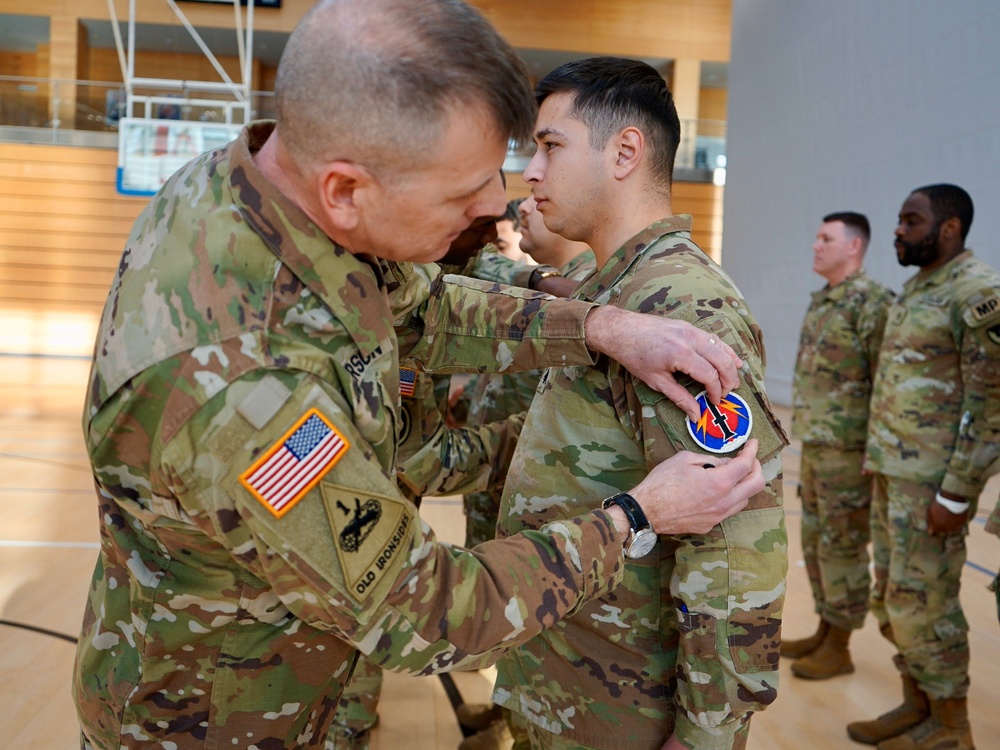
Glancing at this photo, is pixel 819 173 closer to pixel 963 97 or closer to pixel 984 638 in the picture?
pixel 963 97

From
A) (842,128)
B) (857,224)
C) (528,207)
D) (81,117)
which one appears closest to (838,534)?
(857,224)

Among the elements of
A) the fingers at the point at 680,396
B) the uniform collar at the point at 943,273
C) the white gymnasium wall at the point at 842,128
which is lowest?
the fingers at the point at 680,396

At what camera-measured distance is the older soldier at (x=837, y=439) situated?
3.45 m

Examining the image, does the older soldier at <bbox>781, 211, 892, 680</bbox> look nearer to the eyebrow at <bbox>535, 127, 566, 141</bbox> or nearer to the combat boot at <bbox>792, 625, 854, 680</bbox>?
the combat boot at <bbox>792, 625, 854, 680</bbox>

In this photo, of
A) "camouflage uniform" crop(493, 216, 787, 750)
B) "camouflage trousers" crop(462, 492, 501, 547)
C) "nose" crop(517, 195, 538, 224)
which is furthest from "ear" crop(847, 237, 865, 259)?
"camouflage uniform" crop(493, 216, 787, 750)

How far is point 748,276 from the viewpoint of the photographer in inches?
420

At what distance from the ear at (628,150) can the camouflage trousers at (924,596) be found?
2157 mm

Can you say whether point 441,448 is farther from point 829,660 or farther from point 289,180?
point 829,660

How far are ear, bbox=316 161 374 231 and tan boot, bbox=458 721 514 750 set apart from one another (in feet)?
7.19

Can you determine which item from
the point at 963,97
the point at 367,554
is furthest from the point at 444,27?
the point at 963,97

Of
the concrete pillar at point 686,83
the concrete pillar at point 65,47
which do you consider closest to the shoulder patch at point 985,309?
the concrete pillar at point 686,83

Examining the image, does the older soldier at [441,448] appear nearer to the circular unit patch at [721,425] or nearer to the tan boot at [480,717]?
the circular unit patch at [721,425]

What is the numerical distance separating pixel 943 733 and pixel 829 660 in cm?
63

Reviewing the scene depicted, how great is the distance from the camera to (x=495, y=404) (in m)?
2.62
